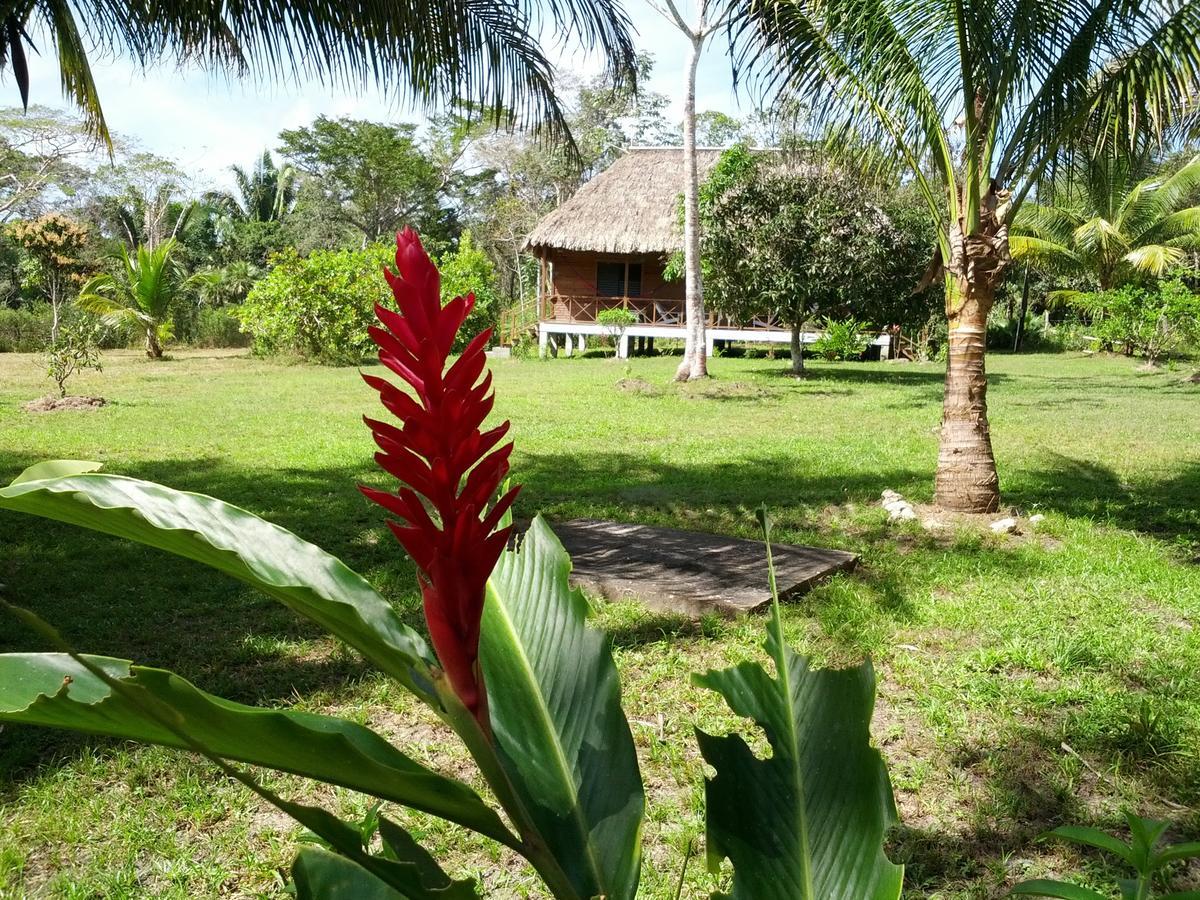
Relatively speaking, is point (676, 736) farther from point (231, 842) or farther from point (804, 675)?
point (804, 675)

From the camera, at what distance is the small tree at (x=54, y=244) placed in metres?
20.2

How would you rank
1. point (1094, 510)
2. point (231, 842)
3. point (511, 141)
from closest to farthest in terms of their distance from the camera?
point (231, 842) → point (1094, 510) → point (511, 141)

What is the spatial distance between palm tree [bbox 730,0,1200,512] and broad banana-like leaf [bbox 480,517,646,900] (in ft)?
15.4

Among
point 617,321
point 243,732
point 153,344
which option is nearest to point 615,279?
point 617,321

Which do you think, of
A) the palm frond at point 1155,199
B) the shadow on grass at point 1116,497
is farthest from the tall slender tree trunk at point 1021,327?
the shadow on grass at point 1116,497

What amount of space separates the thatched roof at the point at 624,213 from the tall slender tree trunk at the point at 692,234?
22.5 feet

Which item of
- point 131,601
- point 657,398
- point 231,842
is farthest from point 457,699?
point 657,398

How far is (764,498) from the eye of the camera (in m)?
6.25

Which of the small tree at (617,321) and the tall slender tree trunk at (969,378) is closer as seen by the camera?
the tall slender tree trunk at (969,378)

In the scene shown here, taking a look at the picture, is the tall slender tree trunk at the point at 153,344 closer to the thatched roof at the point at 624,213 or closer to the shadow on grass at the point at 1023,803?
the thatched roof at the point at 624,213

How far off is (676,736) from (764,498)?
359 centimetres

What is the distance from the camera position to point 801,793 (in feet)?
2.82

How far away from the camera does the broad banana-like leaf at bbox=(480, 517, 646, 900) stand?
31.1 inches

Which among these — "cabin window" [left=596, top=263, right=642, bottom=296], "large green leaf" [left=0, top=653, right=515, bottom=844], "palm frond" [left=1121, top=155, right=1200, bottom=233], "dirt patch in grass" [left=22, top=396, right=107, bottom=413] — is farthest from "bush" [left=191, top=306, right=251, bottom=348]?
"large green leaf" [left=0, top=653, right=515, bottom=844]
